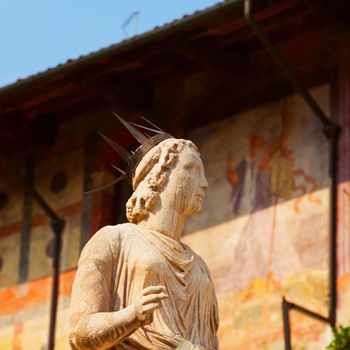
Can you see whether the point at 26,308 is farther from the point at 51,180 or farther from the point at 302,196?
the point at 302,196

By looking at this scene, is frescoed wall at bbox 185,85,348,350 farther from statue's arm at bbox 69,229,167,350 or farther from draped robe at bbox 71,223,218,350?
statue's arm at bbox 69,229,167,350

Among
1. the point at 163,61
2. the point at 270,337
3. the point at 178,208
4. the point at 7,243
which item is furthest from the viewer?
the point at 7,243

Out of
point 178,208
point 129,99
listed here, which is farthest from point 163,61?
point 178,208

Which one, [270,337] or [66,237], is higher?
[66,237]

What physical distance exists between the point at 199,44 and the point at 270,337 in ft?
8.44

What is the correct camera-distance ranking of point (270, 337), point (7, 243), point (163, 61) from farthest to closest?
point (7, 243), point (163, 61), point (270, 337)

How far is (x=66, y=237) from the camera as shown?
71.2ft

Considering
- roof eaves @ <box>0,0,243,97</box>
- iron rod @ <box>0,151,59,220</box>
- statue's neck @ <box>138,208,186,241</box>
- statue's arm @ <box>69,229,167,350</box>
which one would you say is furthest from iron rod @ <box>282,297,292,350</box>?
statue's arm @ <box>69,229,167,350</box>

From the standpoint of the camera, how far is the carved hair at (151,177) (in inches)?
362

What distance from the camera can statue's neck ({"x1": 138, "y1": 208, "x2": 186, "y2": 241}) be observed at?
30.0 ft

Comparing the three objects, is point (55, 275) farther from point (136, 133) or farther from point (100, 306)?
point (100, 306)

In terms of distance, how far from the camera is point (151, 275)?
8867 millimetres

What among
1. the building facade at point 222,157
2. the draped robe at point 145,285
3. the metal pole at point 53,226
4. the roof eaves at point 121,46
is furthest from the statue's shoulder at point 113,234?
the metal pole at point 53,226

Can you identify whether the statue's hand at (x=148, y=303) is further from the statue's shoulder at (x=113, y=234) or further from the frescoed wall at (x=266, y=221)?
the frescoed wall at (x=266, y=221)
